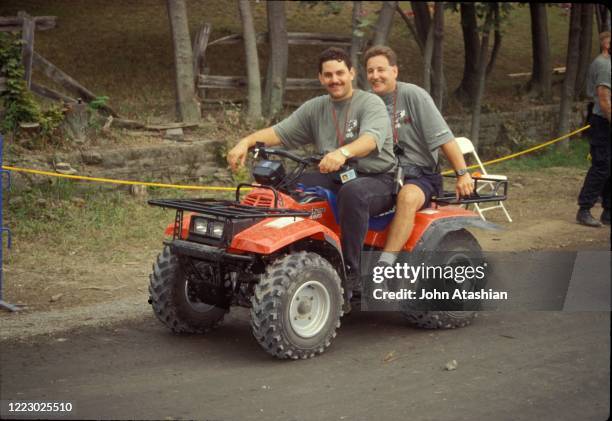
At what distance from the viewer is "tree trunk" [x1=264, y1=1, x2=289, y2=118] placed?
48.0 ft

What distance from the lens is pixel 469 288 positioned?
7422 millimetres

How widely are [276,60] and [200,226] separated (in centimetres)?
863

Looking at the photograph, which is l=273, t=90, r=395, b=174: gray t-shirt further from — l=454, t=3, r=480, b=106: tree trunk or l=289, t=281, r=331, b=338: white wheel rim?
l=454, t=3, r=480, b=106: tree trunk

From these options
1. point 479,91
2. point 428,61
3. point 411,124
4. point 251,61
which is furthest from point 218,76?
point 411,124

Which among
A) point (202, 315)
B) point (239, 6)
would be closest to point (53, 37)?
point (239, 6)

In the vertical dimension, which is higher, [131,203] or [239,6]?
[239,6]

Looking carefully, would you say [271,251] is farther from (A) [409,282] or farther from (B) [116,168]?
(B) [116,168]

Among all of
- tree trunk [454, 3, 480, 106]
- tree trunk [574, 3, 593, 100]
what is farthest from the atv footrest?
tree trunk [574, 3, 593, 100]

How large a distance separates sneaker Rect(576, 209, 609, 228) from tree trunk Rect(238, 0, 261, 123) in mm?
4933

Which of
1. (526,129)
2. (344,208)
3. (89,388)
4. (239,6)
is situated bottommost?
(89,388)

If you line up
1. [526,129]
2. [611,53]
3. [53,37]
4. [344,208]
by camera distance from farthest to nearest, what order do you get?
[526,129] < [53,37] < [611,53] < [344,208]

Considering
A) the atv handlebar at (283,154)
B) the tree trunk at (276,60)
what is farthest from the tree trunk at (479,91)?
the atv handlebar at (283,154)

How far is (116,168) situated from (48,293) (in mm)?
3688

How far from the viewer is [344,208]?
21.9ft
